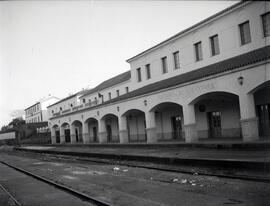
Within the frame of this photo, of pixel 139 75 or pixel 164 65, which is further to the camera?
pixel 139 75

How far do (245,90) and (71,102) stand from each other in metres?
44.2

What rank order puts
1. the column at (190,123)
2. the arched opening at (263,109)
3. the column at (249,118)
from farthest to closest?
the column at (190,123) < the arched opening at (263,109) < the column at (249,118)

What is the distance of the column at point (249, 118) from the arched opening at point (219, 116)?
345 centimetres

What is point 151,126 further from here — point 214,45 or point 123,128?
point 214,45

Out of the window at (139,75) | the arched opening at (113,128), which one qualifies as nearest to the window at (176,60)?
the window at (139,75)

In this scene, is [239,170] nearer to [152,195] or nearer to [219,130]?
[152,195]

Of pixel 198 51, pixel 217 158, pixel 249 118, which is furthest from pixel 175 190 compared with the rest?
pixel 198 51

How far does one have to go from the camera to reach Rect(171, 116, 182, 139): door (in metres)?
27.6

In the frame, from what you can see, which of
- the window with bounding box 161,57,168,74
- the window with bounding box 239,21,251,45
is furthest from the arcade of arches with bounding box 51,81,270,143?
the window with bounding box 161,57,168,74

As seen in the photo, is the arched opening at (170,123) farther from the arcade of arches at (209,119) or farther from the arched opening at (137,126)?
the arched opening at (137,126)

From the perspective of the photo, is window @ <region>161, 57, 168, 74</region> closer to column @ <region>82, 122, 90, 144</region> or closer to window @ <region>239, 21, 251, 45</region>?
window @ <region>239, 21, 251, 45</region>

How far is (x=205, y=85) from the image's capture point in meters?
18.7

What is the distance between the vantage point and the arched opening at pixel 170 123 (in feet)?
89.8

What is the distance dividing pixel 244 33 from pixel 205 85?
16.5 feet
